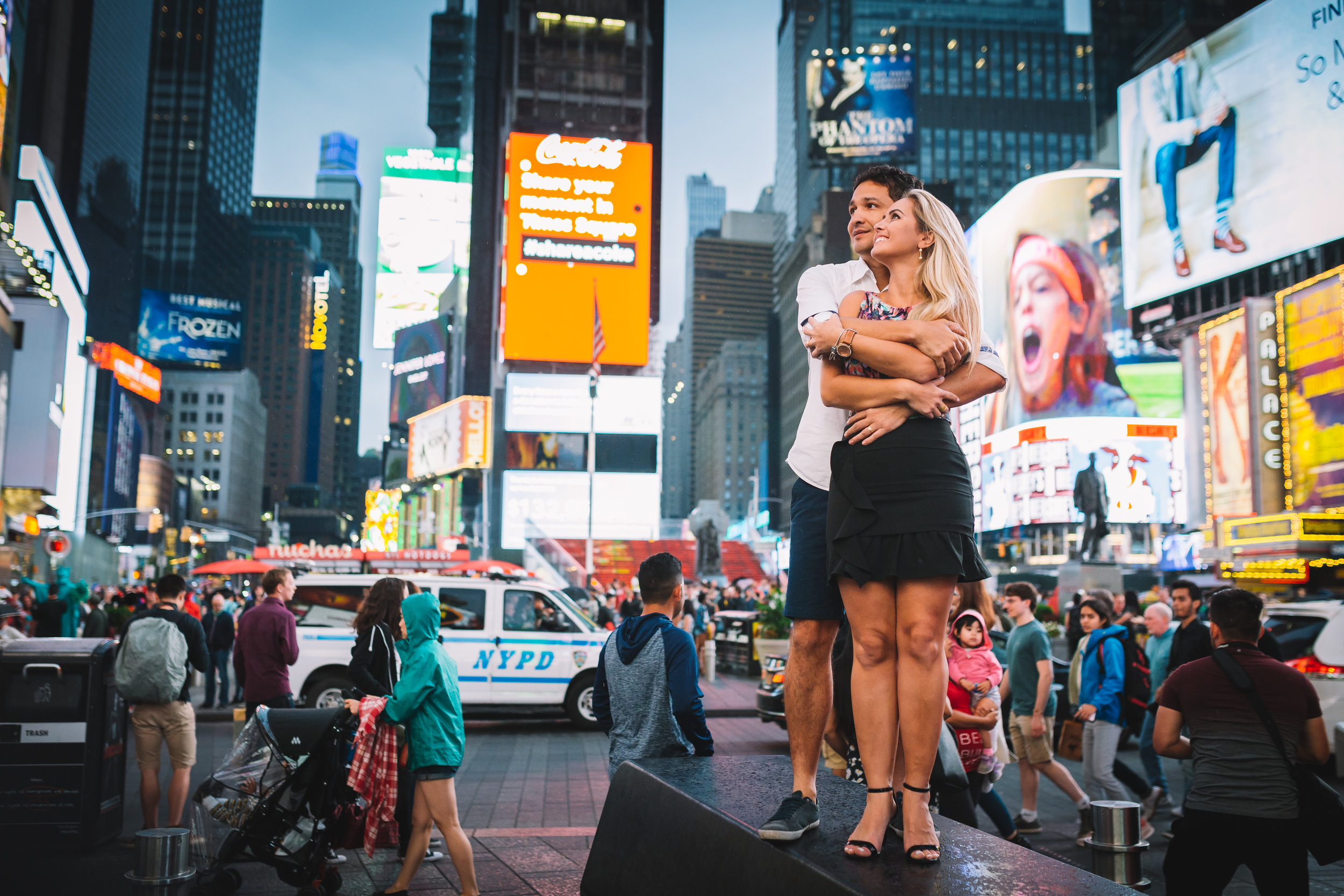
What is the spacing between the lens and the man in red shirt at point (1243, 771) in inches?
151

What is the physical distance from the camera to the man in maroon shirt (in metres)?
8.20

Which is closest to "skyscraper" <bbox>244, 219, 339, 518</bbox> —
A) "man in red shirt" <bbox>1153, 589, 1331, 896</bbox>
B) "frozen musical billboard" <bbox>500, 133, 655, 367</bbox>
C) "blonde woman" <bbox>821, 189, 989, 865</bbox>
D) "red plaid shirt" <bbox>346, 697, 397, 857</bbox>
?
"frozen musical billboard" <bbox>500, 133, 655, 367</bbox>

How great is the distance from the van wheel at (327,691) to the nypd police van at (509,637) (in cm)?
90

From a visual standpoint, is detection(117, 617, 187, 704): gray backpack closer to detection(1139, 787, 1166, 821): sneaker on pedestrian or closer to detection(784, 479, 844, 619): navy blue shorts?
detection(784, 479, 844, 619): navy blue shorts

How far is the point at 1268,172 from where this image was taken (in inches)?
1351

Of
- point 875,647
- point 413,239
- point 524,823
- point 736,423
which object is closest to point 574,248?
point 524,823

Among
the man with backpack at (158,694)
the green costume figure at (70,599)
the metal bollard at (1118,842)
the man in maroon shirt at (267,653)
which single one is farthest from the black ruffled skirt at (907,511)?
the green costume figure at (70,599)

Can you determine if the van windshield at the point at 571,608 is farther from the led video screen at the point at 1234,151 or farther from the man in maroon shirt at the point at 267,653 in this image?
the led video screen at the point at 1234,151

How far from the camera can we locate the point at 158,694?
22.5 ft

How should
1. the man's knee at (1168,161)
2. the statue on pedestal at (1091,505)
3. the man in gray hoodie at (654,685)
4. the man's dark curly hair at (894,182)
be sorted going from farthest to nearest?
the statue on pedestal at (1091,505), the man's knee at (1168,161), the man in gray hoodie at (654,685), the man's dark curly hair at (894,182)

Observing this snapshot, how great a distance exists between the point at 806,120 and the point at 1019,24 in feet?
303

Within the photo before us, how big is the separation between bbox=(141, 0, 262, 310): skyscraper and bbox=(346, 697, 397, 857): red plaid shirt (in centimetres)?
17836

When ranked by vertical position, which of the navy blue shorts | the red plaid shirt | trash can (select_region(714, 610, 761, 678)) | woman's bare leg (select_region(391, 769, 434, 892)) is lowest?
trash can (select_region(714, 610, 761, 678))

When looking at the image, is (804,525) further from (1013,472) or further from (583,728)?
(1013,472)
